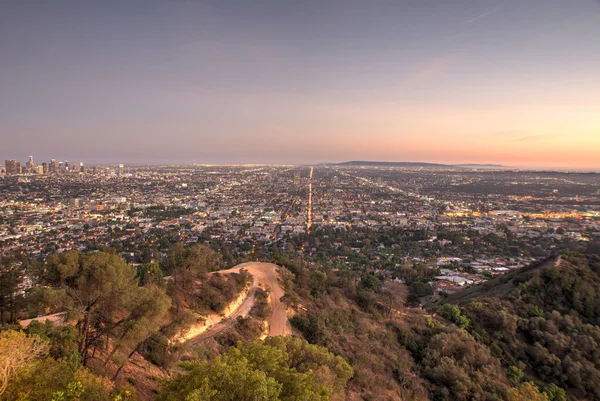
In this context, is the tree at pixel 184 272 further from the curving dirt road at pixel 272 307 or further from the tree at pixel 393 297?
the tree at pixel 393 297

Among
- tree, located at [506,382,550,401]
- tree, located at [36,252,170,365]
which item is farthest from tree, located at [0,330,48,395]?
tree, located at [506,382,550,401]

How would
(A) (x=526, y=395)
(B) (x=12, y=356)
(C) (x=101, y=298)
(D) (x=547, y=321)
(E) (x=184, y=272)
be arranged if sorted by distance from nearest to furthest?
(B) (x=12, y=356) → (C) (x=101, y=298) → (A) (x=526, y=395) → (E) (x=184, y=272) → (D) (x=547, y=321)

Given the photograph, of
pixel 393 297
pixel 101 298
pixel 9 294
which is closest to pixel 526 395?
pixel 393 297

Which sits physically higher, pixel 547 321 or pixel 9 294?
pixel 9 294

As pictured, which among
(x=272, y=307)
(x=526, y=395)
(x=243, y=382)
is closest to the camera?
(x=243, y=382)

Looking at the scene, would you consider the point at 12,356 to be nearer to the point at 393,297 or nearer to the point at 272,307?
the point at 272,307

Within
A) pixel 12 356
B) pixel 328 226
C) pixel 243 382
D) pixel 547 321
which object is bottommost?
pixel 328 226

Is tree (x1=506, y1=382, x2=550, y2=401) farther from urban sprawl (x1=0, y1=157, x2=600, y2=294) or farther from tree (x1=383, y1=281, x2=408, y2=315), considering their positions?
urban sprawl (x1=0, y1=157, x2=600, y2=294)
